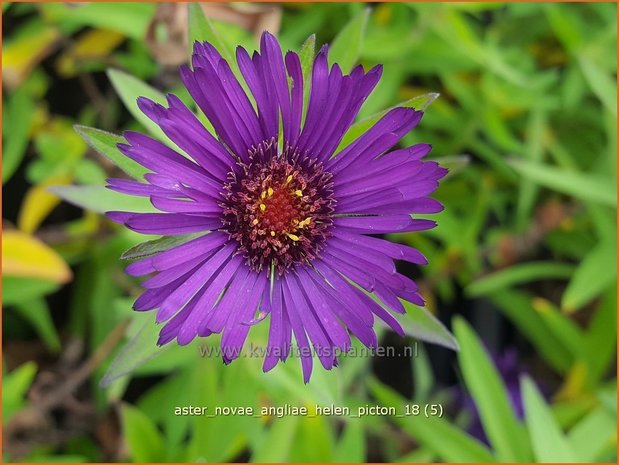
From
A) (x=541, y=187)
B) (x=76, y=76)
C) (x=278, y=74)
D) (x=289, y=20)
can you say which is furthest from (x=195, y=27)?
(x=541, y=187)

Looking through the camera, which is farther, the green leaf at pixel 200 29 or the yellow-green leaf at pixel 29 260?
the yellow-green leaf at pixel 29 260

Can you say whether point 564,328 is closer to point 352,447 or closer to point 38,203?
point 352,447

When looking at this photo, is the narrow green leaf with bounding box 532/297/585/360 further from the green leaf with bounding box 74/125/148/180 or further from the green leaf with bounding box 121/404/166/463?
the green leaf with bounding box 74/125/148/180

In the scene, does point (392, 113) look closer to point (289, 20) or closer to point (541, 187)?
point (289, 20)

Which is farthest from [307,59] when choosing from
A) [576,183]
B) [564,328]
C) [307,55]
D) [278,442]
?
[564,328]

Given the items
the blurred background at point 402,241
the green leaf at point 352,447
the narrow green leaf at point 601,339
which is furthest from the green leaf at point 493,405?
the narrow green leaf at point 601,339

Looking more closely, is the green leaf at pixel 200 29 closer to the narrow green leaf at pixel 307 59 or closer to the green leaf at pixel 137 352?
the narrow green leaf at pixel 307 59
